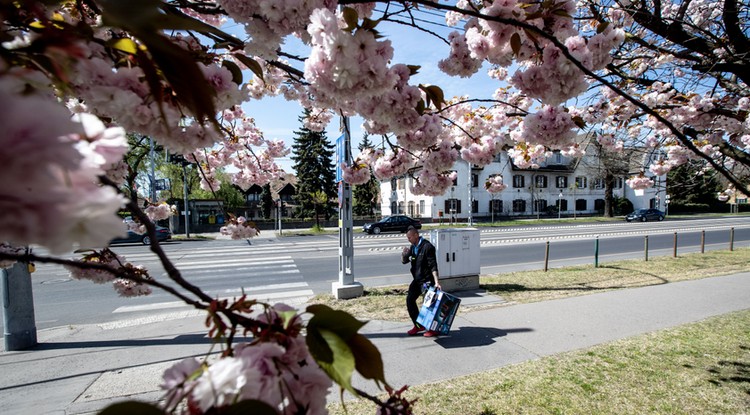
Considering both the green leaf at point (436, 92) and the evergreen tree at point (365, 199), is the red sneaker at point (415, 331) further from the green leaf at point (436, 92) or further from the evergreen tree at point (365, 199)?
the evergreen tree at point (365, 199)

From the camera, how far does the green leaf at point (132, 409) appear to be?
540 millimetres

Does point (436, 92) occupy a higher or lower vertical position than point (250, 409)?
higher

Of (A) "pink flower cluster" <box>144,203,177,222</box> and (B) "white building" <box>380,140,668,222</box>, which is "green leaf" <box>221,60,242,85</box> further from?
(B) "white building" <box>380,140,668,222</box>

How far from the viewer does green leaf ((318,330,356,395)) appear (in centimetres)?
74

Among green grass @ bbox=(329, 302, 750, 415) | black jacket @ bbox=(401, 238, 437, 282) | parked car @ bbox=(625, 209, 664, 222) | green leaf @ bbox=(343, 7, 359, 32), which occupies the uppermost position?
green leaf @ bbox=(343, 7, 359, 32)

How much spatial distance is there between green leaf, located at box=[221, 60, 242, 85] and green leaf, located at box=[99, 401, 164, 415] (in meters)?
1.36

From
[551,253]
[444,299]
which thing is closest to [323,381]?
[444,299]

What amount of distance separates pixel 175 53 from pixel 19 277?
6850mm

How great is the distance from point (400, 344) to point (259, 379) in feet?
15.1

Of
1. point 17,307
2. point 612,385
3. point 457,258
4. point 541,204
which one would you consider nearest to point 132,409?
point 612,385

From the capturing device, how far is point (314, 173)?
36750 mm

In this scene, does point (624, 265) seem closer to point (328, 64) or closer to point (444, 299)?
point (444, 299)

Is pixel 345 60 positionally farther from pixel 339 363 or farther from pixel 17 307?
pixel 17 307

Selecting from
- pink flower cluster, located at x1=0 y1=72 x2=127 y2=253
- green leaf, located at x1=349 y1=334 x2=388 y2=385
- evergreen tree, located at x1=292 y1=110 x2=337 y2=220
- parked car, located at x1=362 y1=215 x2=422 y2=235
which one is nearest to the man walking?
green leaf, located at x1=349 y1=334 x2=388 y2=385
